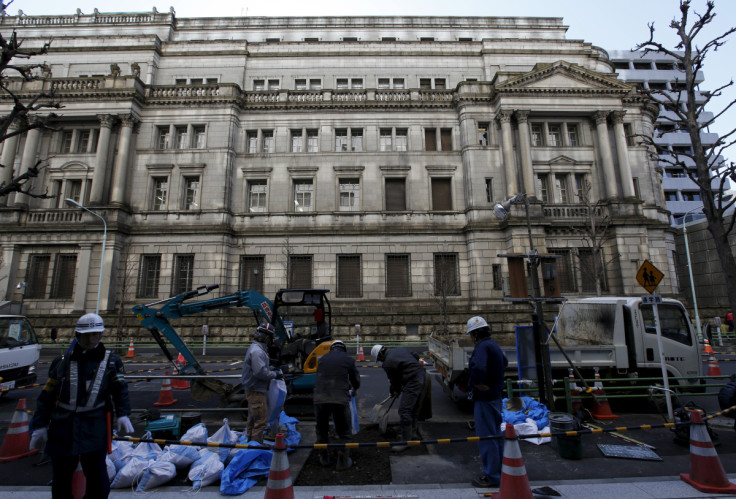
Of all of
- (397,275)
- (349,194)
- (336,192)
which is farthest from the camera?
(349,194)

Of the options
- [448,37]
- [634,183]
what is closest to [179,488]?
[634,183]

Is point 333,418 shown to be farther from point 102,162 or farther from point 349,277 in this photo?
point 102,162

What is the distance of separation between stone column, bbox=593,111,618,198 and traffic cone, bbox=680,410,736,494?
23801mm

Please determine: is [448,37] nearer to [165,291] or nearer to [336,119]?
[336,119]

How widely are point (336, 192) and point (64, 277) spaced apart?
18.7 m

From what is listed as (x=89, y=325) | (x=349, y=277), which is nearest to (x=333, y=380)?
(x=89, y=325)

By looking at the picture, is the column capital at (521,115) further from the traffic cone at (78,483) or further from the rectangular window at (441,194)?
the traffic cone at (78,483)

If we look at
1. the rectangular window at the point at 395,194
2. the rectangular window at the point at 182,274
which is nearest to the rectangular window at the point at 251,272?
the rectangular window at the point at 182,274

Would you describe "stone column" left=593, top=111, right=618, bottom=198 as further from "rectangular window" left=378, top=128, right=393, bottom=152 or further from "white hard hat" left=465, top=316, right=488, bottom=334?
"white hard hat" left=465, top=316, right=488, bottom=334

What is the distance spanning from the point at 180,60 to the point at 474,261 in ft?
94.9

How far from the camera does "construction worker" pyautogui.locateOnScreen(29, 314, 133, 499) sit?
3793 mm

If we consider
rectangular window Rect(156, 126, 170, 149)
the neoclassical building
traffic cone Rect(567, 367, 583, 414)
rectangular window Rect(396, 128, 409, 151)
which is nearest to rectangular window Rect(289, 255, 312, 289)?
the neoclassical building

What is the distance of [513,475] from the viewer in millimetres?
4211

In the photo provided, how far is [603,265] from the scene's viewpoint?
24047 mm
